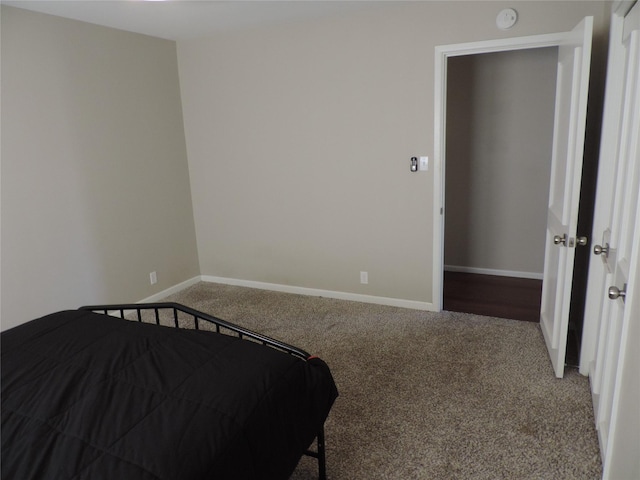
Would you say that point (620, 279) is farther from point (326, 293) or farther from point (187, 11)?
point (187, 11)

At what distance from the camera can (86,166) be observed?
3.51m

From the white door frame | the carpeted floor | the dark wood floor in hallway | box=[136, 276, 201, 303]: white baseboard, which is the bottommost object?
the carpeted floor

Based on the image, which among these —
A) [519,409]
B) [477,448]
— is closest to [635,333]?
[477,448]

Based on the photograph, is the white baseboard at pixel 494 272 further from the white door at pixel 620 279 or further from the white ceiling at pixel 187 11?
the white ceiling at pixel 187 11

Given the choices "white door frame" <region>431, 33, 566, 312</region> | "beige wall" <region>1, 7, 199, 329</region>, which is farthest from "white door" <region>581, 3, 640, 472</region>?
"beige wall" <region>1, 7, 199, 329</region>

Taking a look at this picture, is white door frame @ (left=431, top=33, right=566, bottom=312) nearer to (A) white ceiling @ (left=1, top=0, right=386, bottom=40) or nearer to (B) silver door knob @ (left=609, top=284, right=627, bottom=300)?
(A) white ceiling @ (left=1, top=0, right=386, bottom=40)

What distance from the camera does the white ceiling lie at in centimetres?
299

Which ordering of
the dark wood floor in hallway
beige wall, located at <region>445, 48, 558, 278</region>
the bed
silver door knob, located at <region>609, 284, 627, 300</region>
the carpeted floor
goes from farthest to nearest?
1. beige wall, located at <region>445, 48, 558, 278</region>
2. the dark wood floor in hallway
3. the carpeted floor
4. silver door knob, located at <region>609, 284, 627, 300</region>
5. the bed

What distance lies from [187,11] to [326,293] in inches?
98.6

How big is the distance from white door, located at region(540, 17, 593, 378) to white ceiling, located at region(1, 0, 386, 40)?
56.1 inches

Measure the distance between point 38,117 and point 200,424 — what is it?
275cm

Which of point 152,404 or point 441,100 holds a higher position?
point 441,100

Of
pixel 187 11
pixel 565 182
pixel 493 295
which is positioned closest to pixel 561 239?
pixel 565 182

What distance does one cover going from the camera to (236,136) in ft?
13.8
